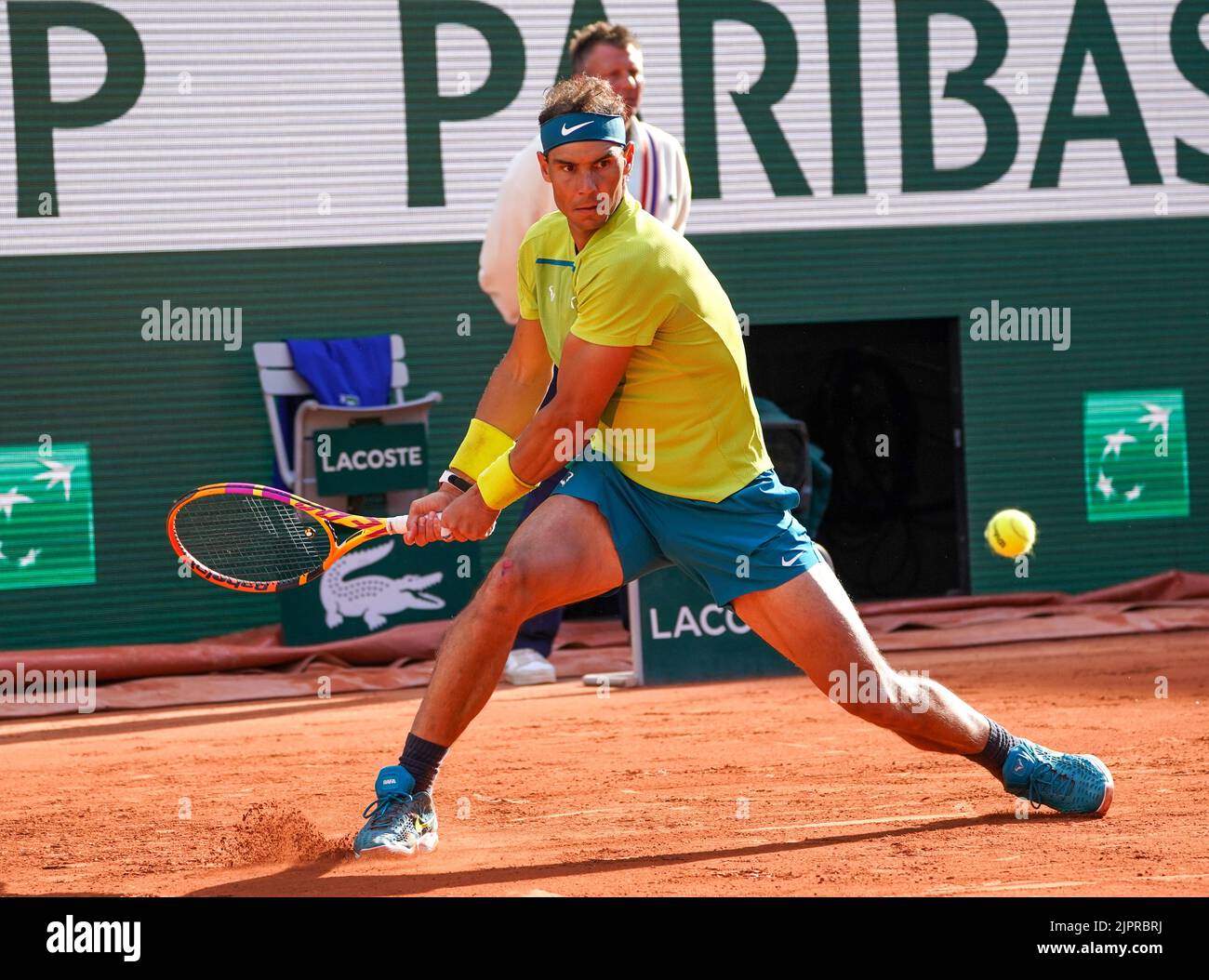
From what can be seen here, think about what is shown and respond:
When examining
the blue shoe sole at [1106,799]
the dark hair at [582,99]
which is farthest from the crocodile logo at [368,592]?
the blue shoe sole at [1106,799]

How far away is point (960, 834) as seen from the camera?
392 centimetres

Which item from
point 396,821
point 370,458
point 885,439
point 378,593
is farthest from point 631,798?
point 885,439

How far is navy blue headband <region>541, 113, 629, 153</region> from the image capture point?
12.2ft

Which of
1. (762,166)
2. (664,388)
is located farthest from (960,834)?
(762,166)

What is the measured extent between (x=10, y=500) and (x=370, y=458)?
1973 mm

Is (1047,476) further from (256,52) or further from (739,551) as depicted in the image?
(739,551)

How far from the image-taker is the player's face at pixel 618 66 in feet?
21.0

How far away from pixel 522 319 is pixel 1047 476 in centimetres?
651

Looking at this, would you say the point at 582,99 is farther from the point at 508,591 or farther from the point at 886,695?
the point at 886,695

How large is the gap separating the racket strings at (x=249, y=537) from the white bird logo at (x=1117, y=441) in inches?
245

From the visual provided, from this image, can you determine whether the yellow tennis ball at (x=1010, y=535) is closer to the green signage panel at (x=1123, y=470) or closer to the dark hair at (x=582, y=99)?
the green signage panel at (x=1123, y=470)

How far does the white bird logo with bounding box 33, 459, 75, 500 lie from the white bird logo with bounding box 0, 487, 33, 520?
0.12 metres

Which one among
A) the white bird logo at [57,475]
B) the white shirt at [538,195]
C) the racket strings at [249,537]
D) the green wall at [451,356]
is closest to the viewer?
the racket strings at [249,537]

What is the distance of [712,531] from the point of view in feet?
12.6
